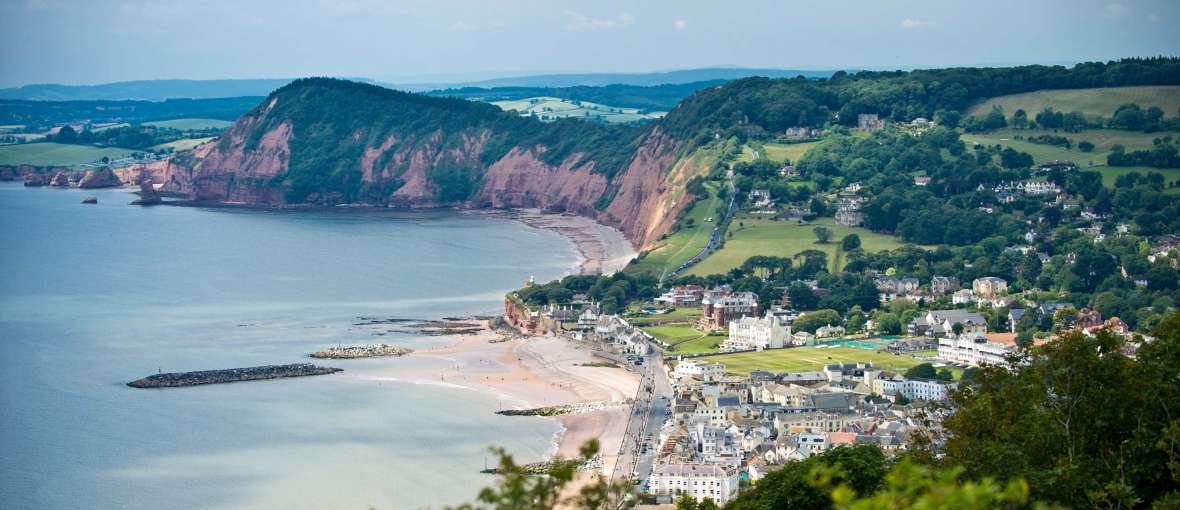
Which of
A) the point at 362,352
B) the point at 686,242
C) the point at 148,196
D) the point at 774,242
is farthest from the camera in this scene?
Result: the point at 148,196

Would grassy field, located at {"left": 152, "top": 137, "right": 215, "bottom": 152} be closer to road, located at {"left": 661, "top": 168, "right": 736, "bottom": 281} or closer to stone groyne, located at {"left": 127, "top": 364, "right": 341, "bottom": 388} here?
road, located at {"left": 661, "top": 168, "right": 736, "bottom": 281}

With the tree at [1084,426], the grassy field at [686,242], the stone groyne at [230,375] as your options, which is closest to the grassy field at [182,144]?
the grassy field at [686,242]

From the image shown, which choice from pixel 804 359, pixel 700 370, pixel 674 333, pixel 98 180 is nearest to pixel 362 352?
pixel 674 333

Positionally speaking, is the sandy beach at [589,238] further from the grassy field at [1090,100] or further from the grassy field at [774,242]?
the grassy field at [1090,100]

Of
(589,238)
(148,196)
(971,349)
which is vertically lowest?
(148,196)

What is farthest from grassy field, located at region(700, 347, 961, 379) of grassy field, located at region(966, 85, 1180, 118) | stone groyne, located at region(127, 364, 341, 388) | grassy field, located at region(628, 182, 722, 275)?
grassy field, located at region(966, 85, 1180, 118)

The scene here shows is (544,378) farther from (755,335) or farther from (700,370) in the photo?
(755,335)
